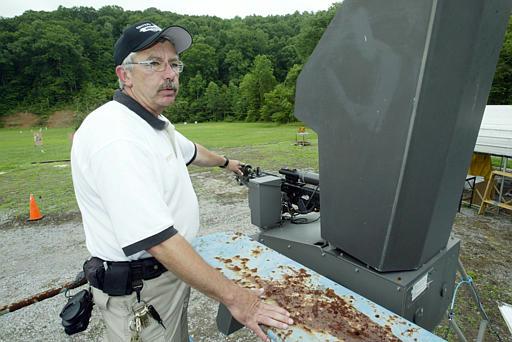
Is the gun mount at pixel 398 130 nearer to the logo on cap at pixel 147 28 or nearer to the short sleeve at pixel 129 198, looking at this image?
the logo on cap at pixel 147 28

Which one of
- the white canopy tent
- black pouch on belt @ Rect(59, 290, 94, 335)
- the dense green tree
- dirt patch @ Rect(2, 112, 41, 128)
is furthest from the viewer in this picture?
dirt patch @ Rect(2, 112, 41, 128)

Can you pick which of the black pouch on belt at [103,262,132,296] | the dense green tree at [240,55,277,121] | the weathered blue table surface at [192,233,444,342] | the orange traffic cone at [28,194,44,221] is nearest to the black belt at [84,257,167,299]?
the black pouch on belt at [103,262,132,296]

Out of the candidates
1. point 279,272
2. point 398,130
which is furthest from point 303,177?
point 398,130

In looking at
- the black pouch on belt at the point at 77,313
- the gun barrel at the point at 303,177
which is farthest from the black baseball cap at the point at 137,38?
the gun barrel at the point at 303,177

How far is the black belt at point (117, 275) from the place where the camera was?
5.17ft

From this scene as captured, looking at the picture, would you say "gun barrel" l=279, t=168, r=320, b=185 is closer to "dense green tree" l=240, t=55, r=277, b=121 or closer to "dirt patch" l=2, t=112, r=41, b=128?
"dense green tree" l=240, t=55, r=277, b=121

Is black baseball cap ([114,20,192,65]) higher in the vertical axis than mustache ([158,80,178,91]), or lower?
higher

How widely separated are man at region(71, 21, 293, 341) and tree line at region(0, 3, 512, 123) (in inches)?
1521

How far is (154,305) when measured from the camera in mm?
1756

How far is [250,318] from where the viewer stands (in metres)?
1.27

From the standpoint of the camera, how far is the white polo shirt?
49.0 inches

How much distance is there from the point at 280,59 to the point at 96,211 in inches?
2848

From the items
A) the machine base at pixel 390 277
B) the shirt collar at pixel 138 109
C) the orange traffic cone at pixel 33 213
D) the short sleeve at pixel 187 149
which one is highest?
the shirt collar at pixel 138 109

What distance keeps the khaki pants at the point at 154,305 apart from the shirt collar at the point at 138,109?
0.89 meters
